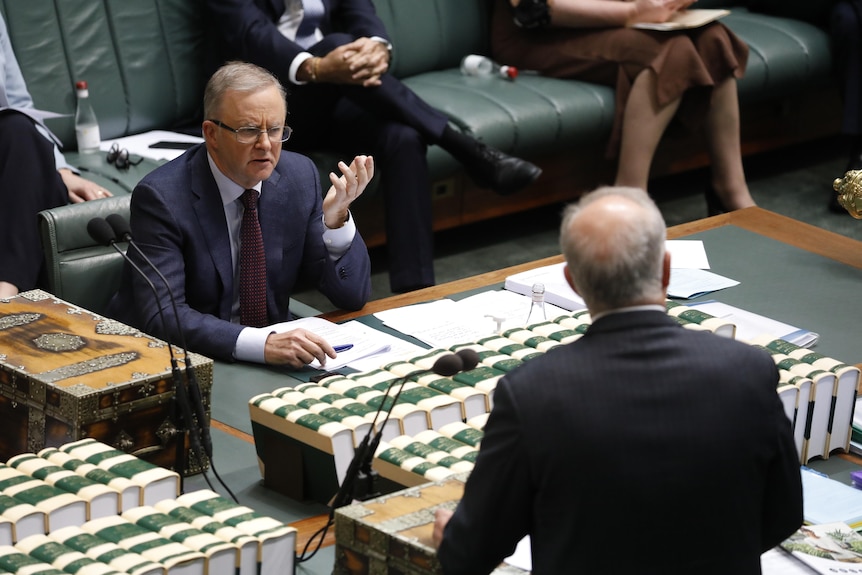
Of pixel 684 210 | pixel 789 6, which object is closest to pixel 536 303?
pixel 684 210

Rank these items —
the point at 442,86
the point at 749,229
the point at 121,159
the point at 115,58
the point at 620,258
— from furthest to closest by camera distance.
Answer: the point at 442,86 < the point at 115,58 < the point at 121,159 < the point at 749,229 < the point at 620,258

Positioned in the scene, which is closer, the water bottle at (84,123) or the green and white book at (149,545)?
the green and white book at (149,545)

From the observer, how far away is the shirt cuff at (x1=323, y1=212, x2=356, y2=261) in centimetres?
311

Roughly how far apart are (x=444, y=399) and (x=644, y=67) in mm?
2993

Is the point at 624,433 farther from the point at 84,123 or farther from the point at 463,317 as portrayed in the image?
the point at 84,123

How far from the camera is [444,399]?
7.48 feet

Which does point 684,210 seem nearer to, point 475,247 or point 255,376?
point 475,247

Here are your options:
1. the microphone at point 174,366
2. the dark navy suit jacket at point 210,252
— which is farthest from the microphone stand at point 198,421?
the dark navy suit jacket at point 210,252

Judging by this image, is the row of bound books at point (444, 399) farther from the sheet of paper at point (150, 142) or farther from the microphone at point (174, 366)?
the sheet of paper at point (150, 142)

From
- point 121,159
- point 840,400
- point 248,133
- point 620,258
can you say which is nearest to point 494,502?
point 620,258

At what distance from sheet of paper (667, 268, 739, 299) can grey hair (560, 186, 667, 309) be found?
63.2 inches

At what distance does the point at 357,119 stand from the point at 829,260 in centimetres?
170

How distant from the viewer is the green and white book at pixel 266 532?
185 centimetres

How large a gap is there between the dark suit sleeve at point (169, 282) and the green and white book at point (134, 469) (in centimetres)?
66
